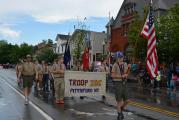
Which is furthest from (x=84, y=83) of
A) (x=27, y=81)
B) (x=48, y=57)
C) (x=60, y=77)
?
(x=48, y=57)

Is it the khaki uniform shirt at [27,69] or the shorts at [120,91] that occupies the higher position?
the khaki uniform shirt at [27,69]

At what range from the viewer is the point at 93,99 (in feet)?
55.2

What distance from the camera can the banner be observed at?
16125 mm

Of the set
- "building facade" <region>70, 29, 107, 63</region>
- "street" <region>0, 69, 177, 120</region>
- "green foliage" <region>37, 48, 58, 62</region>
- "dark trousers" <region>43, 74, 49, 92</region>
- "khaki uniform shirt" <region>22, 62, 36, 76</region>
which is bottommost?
"street" <region>0, 69, 177, 120</region>

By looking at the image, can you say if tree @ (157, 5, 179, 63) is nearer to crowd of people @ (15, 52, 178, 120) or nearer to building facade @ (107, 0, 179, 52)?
crowd of people @ (15, 52, 178, 120)

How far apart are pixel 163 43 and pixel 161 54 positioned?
101 centimetres

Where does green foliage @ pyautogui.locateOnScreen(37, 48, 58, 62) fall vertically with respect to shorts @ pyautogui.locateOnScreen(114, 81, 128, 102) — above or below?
above

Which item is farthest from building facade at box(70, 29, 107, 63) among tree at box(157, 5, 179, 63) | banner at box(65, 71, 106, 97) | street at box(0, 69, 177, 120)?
street at box(0, 69, 177, 120)

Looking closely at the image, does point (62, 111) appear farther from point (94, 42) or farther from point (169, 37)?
point (94, 42)

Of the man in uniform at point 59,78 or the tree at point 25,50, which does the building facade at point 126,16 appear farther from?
the tree at point 25,50

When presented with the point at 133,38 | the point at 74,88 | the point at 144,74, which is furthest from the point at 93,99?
the point at 133,38

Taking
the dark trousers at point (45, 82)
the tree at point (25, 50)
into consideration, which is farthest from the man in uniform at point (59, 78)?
the tree at point (25, 50)

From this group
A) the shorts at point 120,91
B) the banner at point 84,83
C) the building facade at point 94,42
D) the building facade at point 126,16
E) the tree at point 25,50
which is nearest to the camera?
the shorts at point 120,91

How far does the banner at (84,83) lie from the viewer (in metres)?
16.1
